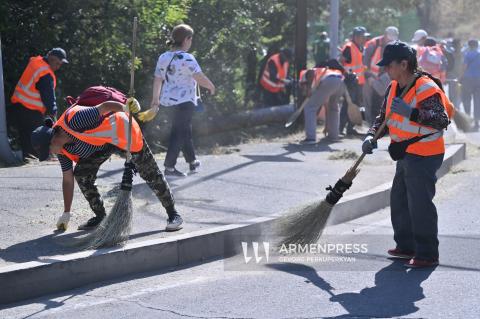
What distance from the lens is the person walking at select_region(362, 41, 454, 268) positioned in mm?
6586

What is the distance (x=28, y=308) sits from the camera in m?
6.08

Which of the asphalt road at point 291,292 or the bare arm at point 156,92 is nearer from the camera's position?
the asphalt road at point 291,292

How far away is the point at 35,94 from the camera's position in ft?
38.1

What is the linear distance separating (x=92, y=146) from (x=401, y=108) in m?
2.57

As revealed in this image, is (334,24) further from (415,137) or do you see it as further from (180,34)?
(415,137)

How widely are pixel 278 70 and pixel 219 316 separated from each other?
489 inches

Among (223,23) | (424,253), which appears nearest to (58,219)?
(424,253)

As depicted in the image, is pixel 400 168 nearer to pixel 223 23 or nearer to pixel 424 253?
pixel 424 253

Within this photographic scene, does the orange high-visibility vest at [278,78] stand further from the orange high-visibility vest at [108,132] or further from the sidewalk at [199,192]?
the orange high-visibility vest at [108,132]

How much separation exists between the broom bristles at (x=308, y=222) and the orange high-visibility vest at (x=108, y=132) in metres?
1.41

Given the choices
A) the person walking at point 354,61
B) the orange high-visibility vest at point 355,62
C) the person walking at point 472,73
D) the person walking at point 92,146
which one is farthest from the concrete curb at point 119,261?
the person walking at point 472,73

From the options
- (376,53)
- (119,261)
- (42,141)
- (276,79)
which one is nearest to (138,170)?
(42,141)

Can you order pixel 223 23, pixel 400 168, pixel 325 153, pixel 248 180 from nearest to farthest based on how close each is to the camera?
pixel 400 168, pixel 248 180, pixel 325 153, pixel 223 23

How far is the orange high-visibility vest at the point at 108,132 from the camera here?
7234 millimetres
